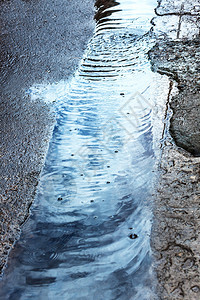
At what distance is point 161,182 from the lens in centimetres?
221

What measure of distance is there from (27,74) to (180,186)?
2081 mm

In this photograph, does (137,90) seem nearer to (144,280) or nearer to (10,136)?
(10,136)

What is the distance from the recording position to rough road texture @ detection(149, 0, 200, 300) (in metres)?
1.69

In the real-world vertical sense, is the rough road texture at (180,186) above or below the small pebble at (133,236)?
above

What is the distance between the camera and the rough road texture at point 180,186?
5.53 feet

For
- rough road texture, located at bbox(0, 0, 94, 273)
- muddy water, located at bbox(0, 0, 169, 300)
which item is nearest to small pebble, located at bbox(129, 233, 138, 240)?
muddy water, located at bbox(0, 0, 169, 300)

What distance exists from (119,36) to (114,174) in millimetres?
2289

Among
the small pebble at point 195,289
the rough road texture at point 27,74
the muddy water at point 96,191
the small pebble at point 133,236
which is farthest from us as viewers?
the rough road texture at point 27,74

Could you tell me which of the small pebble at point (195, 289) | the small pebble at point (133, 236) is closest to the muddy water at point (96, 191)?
the small pebble at point (133, 236)

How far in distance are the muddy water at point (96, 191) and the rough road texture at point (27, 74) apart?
0.10 meters

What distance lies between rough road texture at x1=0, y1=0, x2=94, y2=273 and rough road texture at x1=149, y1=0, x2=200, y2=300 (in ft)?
2.68

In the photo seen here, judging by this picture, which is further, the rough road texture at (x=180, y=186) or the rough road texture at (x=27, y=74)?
the rough road texture at (x=27, y=74)

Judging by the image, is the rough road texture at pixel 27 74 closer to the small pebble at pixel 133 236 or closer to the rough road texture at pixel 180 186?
the small pebble at pixel 133 236

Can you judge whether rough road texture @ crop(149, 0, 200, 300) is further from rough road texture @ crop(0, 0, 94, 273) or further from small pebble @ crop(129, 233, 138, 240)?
rough road texture @ crop(0, 0, 94, 273)
